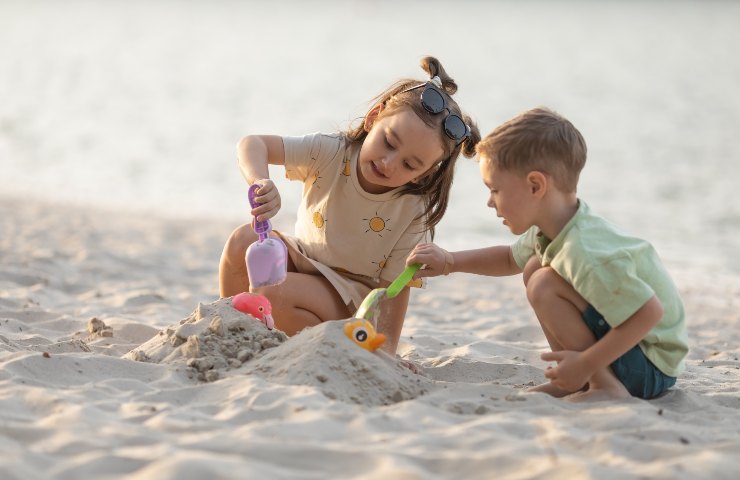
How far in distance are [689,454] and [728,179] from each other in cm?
777

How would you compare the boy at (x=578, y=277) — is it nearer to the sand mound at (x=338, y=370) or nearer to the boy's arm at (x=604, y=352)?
the boy's arm at (x=604, y=352)

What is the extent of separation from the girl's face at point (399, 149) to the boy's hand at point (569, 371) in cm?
102

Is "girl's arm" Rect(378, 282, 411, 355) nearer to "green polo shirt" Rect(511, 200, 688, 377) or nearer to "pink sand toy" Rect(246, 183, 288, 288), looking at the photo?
"pink sand toy" Rect(246, 183, 288, 288)

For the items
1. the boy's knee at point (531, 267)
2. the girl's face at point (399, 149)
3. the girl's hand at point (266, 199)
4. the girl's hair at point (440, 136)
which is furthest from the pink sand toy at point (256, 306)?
the boy's knee at point (531, 267)

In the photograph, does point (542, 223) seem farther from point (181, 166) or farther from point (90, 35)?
point (90, 35)

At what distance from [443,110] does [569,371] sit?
46.6 inches

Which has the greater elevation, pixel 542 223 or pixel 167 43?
pixel 167 43

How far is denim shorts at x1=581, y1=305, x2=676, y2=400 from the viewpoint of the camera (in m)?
2.75

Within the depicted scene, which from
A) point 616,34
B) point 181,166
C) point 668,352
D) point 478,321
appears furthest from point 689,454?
point 616,34

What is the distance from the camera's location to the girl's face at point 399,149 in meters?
3.41

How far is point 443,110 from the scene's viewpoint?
3.46 m

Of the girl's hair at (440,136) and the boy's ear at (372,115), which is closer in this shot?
the girl's hair at (440,136)

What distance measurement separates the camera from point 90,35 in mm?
24078

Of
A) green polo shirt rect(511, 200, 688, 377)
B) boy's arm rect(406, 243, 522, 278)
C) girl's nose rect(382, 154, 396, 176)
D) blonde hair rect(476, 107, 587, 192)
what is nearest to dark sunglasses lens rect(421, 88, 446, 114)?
girl's nose rect(382, 154, 396, 176)
